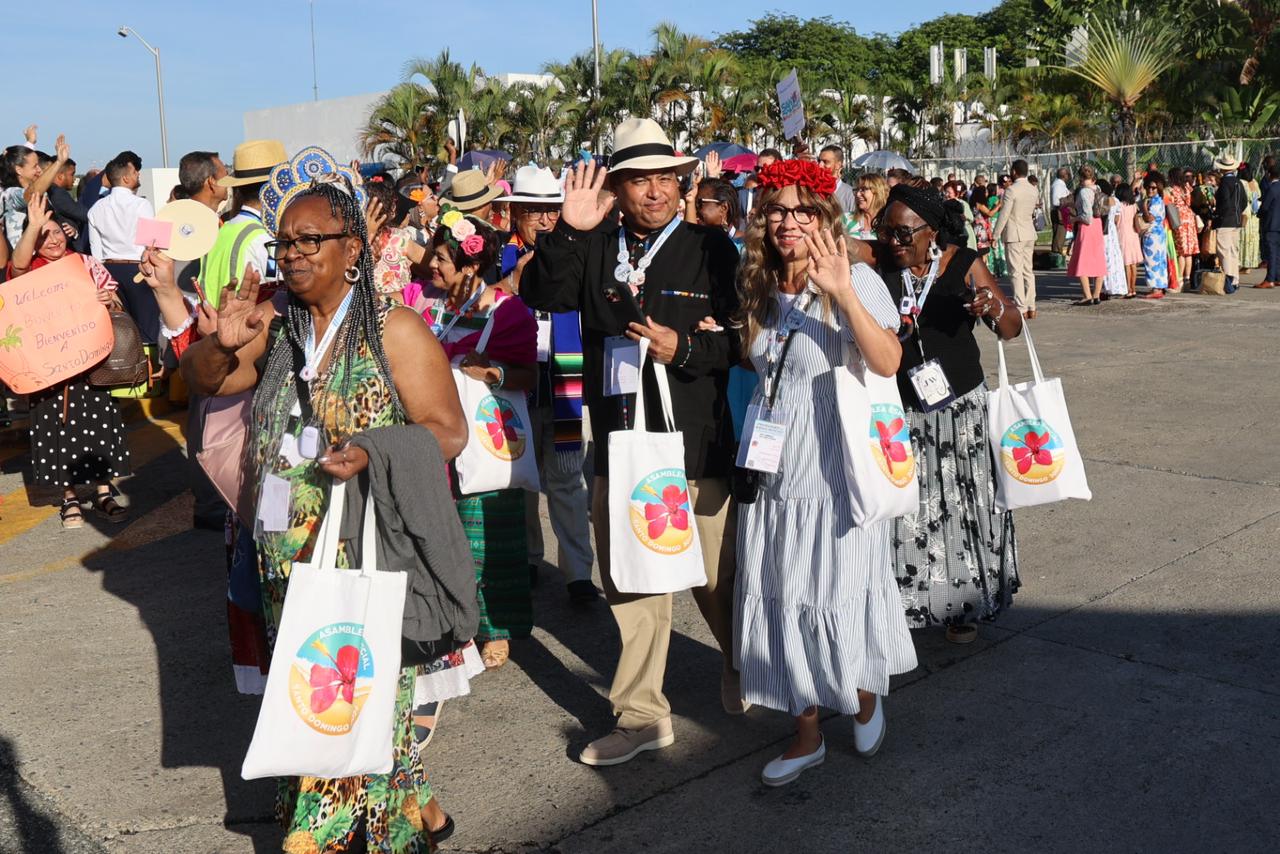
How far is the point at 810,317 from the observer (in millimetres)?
3855

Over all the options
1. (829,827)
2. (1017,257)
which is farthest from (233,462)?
(1017,257)

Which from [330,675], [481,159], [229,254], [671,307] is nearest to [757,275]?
[671,307]

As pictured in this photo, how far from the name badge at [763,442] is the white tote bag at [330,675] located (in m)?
1.24

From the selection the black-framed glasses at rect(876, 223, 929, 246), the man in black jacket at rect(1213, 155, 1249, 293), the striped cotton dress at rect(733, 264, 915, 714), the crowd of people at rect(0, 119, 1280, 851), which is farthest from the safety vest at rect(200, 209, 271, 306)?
the man in black jacket at rect(1213, 155, 1249, 293)

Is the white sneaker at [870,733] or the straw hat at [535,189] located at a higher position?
the straw hat at [535,189]

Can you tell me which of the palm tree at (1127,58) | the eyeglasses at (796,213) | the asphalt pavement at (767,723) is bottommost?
the asphalt pavement at (767,723)

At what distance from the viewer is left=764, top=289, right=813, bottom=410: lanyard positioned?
3.87 m

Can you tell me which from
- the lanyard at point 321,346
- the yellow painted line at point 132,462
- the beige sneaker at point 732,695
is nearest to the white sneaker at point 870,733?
the beige sneaker at point 732,695

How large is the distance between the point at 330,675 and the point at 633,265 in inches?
70.3

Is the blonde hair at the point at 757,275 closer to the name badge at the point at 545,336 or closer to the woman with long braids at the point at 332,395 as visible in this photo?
the woman with long braids at the point at 332,395

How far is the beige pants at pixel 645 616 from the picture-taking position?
4.16 m

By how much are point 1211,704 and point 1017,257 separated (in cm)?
1223

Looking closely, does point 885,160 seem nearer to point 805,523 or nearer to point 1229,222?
point 1229,222

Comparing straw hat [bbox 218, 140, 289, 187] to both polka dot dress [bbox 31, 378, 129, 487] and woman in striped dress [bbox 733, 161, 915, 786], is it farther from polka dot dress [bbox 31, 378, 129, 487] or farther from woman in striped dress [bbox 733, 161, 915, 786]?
woman in striped dress [bbox 733, 161, 915, 786]
